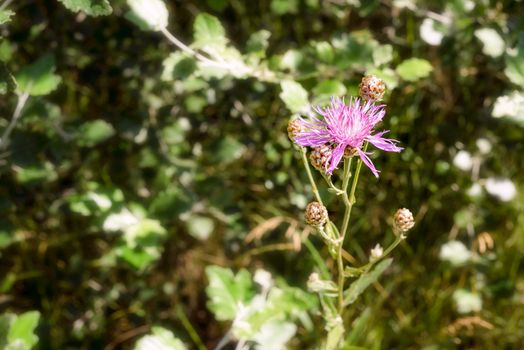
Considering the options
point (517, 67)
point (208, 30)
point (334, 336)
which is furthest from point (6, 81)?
point (517, 67)

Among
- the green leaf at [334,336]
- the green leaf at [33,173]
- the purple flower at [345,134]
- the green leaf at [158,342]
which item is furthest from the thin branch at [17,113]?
the green leaf at [334,336]

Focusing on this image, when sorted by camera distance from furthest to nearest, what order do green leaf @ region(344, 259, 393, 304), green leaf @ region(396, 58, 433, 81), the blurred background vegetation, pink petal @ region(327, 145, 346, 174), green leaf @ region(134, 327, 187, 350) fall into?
the blurred background vegetation
green leaf @ region(396, 58, 433, 81)
green leaf @ region(134, 327, 187, 350)
green leaf @ region(344, 259, 393, 304)
pink petal @ region(327, 145, 346, 174)

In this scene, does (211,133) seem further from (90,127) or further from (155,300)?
(155,300)

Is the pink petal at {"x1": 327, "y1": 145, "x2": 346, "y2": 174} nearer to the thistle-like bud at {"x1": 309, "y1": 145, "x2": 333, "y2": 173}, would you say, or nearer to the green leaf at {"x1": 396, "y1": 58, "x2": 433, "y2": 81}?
the thistle-like bud at {"x1": 309, "y1": 145, "x2": 333, "y2": 173}

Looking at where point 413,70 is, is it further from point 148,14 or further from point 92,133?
point 92,133

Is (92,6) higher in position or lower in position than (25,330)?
higher

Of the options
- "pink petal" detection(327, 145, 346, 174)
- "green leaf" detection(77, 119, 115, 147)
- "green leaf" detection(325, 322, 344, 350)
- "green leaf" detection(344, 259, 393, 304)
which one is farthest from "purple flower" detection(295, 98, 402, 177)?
"green leaf" detection(77, 119, 115, 147)
